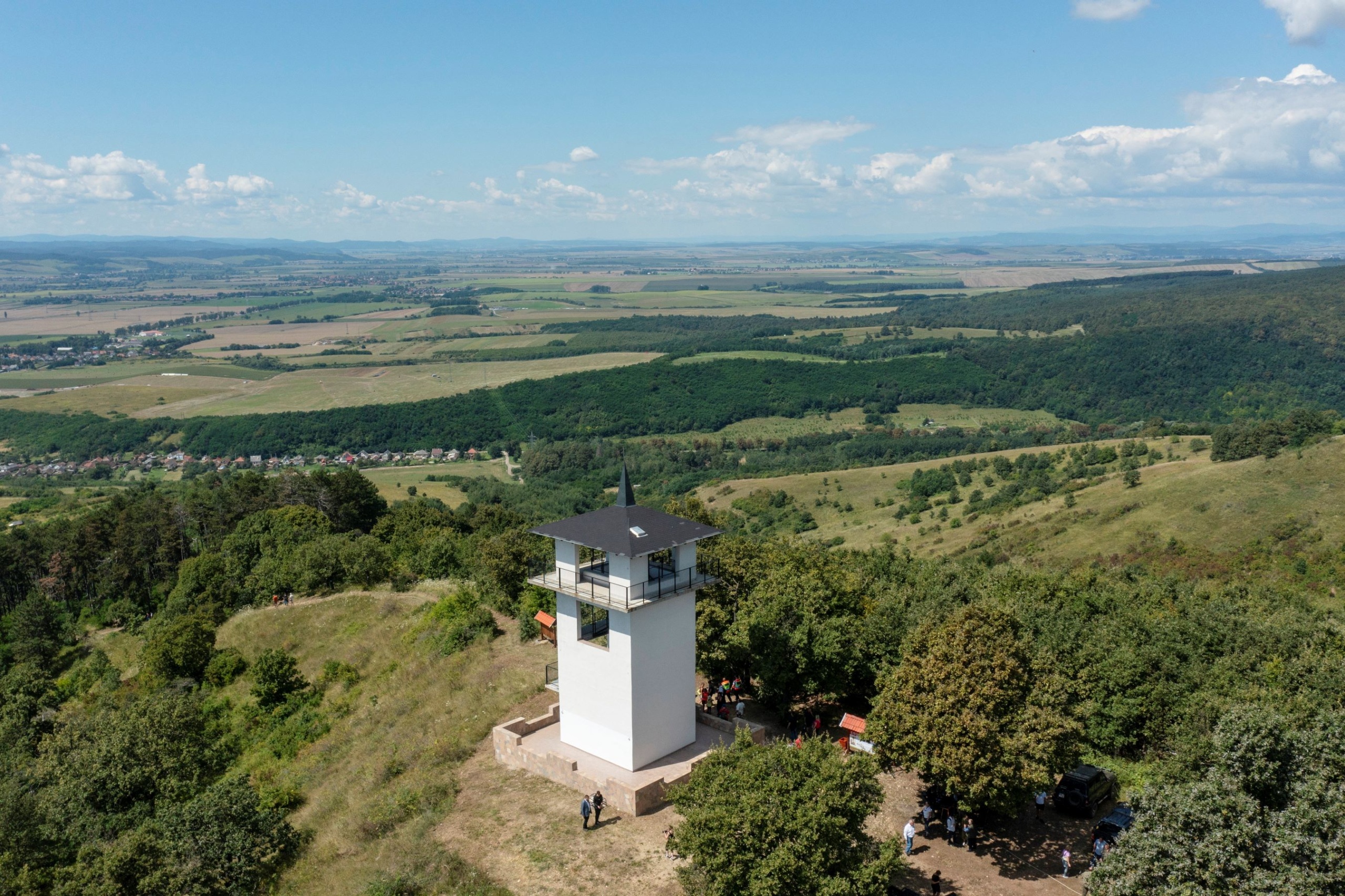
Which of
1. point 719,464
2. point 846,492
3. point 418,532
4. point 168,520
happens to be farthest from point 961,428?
point 168,520

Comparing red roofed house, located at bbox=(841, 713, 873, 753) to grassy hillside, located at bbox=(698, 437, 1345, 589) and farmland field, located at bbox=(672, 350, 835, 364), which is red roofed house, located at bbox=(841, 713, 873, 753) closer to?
grassy hillside, located at bbox=(698, 437, 1345, 589)

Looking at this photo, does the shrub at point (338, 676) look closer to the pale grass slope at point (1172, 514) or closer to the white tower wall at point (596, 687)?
the white tower wall at point (596, 687)

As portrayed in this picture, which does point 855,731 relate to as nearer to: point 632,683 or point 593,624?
point 632,683

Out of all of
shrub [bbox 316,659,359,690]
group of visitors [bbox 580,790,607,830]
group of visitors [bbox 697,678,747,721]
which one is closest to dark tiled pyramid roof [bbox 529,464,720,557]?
group of visitors [bbox 580,790,607,830]

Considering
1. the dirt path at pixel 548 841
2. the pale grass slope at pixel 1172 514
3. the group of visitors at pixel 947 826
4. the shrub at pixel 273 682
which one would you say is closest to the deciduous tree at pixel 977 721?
the group of visitors at pixel 947 826

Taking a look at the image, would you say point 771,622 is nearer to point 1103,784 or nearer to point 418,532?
point 1103,784

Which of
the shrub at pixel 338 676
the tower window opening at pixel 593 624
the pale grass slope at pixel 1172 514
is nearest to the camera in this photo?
the tower window opening at pixel 593 624
